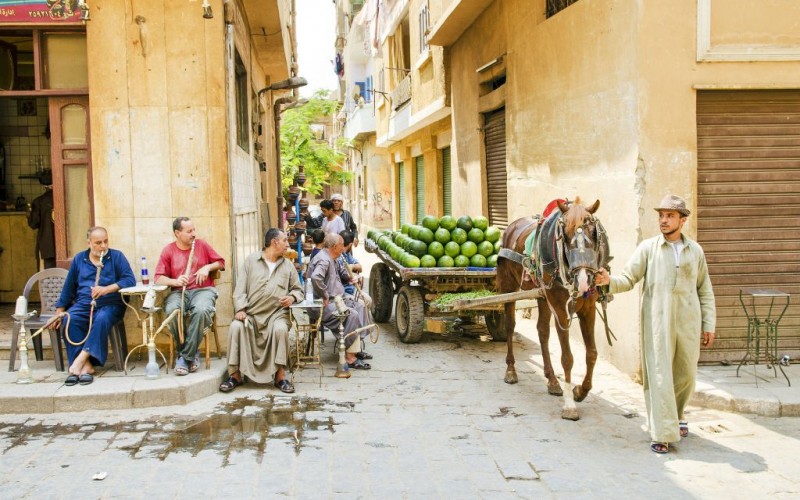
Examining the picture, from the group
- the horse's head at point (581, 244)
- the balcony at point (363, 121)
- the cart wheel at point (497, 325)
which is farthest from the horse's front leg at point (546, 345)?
the balcony at point (363, 121)

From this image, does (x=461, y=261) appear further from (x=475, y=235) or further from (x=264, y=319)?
(x=264, y=319)

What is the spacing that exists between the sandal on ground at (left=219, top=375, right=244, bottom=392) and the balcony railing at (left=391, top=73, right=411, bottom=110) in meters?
14.2

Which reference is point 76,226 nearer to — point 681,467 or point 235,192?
point 235,192

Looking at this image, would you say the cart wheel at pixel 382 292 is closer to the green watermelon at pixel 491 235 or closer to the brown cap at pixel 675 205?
the green watermelon at pixel 491 235

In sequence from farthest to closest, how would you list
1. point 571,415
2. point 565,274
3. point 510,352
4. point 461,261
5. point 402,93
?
point 402,93, point 461,261, point 510,352, point 571,415, point 565,274

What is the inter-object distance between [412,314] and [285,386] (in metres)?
2.53

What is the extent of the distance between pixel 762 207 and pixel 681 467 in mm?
3726

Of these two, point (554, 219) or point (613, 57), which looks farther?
point (613, 57)

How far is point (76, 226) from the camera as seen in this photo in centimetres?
832

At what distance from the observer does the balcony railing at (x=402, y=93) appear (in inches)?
811

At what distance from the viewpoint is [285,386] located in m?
7.30

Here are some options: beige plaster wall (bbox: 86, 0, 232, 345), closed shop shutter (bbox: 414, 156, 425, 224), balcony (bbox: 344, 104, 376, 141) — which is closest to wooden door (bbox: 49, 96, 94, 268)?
beige plaster wall (bbox: 86, 0, 232, 345)

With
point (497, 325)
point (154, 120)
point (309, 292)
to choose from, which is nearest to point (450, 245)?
point (497, 325)

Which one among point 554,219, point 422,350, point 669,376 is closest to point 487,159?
point 422,350
